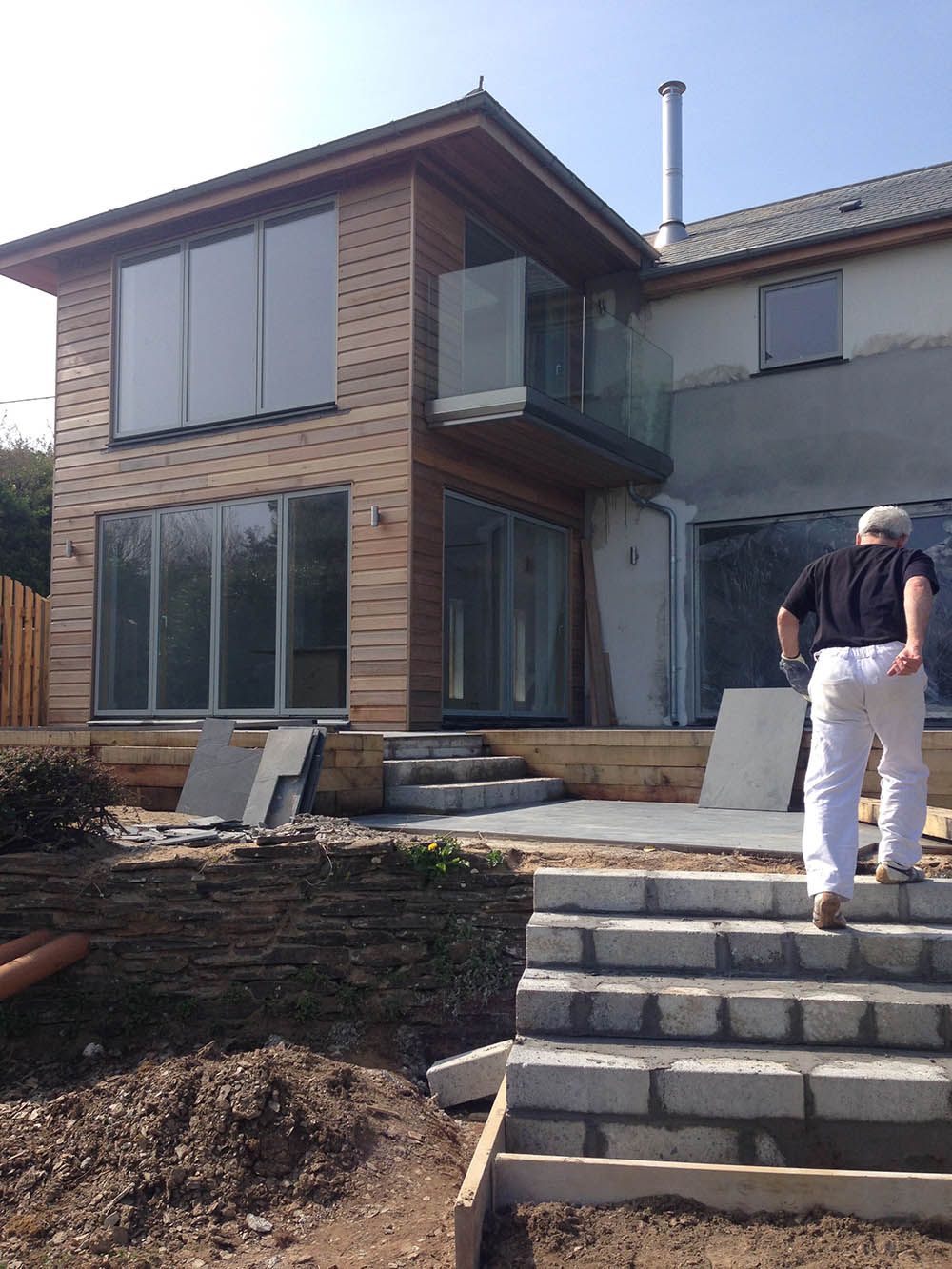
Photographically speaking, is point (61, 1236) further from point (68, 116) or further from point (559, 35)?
point (559, 35)

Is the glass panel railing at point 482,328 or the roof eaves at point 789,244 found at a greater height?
the roof eaves at point 789,244

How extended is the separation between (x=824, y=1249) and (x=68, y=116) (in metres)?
6.21

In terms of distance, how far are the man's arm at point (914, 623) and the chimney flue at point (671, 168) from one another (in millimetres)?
12451

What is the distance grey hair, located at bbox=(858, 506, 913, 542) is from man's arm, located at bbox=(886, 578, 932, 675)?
347 mm

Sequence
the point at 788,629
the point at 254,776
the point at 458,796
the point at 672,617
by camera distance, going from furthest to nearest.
A: 1. the point at 672,617
2. the point at 458,796
3. the point at 254,776
4. the point at 788,629

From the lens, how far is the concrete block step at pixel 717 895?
4195 millimetres

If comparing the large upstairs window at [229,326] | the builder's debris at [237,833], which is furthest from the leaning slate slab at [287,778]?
the large upstairs window at [229,326]

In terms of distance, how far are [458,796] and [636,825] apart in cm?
150

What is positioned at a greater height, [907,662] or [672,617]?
[672,617]

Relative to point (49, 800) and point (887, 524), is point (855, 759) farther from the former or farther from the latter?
point (49, 800)

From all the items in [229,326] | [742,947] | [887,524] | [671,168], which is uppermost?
[671,168]

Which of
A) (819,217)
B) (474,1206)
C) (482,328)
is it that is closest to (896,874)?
(474,1206)

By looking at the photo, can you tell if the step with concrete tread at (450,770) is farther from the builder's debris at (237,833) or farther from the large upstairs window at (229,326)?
the large upstairs window at (229,326)

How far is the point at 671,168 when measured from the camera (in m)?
16.3
